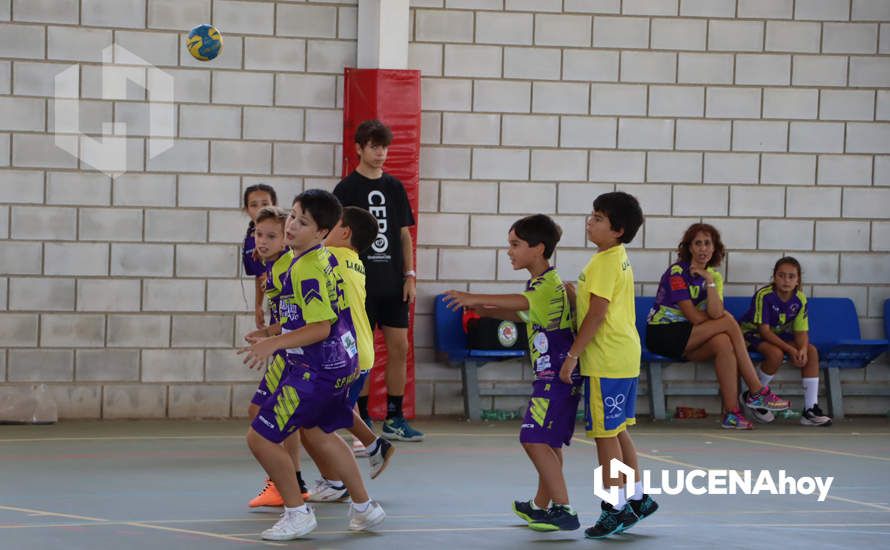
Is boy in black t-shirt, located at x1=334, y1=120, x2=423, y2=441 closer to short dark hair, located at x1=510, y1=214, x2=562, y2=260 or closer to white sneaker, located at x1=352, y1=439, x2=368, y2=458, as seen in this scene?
white sneaker, located at x1=352, y1=439, x2=368, y2=458

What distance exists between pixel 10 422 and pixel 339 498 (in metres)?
3.61

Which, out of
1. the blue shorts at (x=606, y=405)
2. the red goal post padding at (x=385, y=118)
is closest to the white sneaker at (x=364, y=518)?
the blue shorts at (x=606, y=405)

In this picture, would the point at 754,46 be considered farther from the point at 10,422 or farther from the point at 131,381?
the point at 10,422

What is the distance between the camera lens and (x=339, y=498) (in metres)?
5.44

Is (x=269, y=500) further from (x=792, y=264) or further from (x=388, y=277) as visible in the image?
(x=792, y=264)

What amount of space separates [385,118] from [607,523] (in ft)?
14.8

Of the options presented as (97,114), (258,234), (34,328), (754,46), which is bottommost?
(34,328)

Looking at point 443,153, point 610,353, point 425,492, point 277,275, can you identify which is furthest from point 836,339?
point 277,275

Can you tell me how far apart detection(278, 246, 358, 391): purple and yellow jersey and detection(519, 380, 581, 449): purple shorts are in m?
0.71

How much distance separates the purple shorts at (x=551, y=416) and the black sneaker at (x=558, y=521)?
24cm

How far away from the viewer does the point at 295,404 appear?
→ 14.5ft

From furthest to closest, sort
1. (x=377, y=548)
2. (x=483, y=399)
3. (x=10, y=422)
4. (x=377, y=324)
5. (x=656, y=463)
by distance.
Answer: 1. (x=483, y=399)
2. (x=10, y=422)
3. (x=377, y=324)
4. (x=656, y=463)
5. (x=377, y=548)

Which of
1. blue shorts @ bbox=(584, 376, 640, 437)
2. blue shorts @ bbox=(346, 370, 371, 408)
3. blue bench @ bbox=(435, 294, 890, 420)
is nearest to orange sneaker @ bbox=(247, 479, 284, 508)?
blue shorts @ bbox=(346, 370, 371, 408)

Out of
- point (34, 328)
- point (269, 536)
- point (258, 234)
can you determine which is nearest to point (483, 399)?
point (34, 328)
